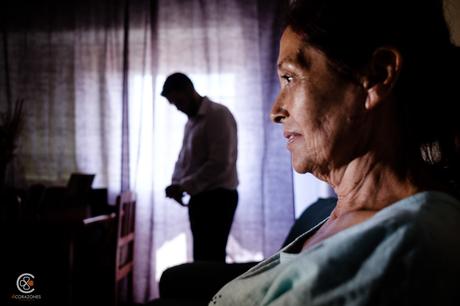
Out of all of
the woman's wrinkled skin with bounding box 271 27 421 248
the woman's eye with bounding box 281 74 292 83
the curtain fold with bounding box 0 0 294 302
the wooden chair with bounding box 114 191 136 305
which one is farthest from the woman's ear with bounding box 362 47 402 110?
the curtain fold with bounding box 0 0 294 302

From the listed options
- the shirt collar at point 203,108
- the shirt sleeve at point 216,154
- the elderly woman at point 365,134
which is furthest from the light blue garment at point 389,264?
the shirt collar at point 203,108

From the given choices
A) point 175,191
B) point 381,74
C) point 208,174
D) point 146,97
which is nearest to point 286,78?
point 381,74

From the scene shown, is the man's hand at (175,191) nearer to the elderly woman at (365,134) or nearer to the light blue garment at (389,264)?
the elderly woman at (365,134)

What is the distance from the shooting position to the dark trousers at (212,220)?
2.08 metres

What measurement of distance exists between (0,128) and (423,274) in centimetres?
263

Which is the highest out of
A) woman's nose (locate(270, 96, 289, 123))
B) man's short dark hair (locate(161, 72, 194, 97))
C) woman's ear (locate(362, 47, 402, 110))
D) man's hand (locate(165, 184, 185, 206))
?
man's short dark hair (locate(161, 72, 194, 97))

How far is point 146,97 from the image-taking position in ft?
9.26

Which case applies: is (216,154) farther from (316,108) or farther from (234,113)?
(316,108)

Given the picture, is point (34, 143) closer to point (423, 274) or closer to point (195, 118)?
point (195, 118)

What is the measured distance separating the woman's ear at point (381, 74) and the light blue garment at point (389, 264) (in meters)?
0.16

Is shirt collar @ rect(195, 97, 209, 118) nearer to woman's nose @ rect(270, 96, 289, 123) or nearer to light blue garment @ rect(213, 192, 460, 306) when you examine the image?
woman's nose @ rect(270, 96, 289, 123)

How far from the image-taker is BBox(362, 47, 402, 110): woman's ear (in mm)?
513

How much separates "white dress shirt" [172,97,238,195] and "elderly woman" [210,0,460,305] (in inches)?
57.6

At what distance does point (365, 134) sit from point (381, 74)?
95mm
